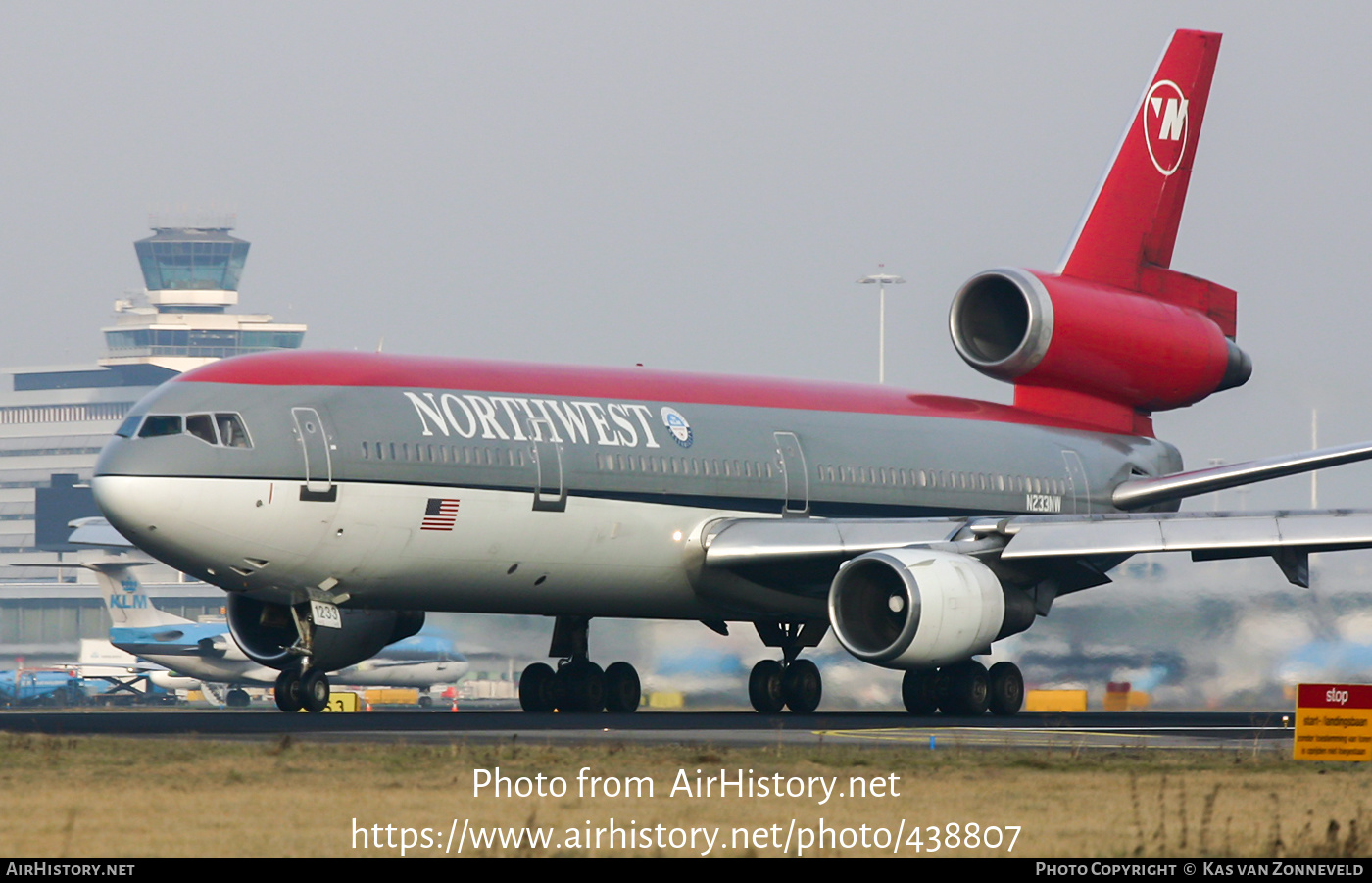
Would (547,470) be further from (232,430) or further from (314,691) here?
(232,430)

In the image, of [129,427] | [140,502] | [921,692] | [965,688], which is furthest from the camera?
[921,692]

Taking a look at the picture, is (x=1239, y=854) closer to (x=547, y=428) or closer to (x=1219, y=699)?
(x=547, y=428)

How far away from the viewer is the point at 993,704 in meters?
26.7

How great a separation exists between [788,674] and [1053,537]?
17.6ft

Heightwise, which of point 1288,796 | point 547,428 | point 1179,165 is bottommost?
point 1288,796


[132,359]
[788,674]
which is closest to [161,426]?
[788,674]

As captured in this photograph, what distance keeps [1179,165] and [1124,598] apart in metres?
7.70

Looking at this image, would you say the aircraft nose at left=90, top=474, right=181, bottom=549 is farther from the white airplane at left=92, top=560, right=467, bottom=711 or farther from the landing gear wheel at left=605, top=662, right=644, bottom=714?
the white airplane at left=92, top=560, right=467, bottom=711

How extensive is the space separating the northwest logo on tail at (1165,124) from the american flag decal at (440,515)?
15.0m

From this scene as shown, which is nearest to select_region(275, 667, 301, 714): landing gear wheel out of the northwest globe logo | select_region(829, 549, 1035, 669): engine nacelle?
the northwest globe logo

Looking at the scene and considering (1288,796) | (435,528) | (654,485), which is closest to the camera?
(1288,796)

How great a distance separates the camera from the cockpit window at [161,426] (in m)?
22.7

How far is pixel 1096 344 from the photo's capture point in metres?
30.7

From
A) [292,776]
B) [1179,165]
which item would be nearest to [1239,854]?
[292,776]
